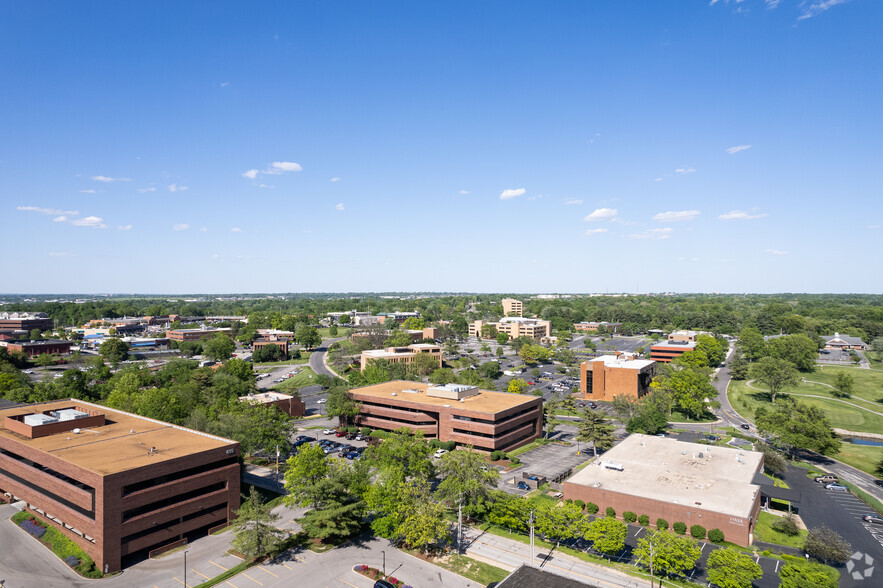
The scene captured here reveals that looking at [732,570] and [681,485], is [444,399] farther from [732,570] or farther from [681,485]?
[732,570]

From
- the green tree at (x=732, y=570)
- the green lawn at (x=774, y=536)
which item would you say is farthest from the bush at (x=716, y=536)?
the green tree at (x=732, y=570)

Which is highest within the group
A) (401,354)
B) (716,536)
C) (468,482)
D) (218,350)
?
(401,354)

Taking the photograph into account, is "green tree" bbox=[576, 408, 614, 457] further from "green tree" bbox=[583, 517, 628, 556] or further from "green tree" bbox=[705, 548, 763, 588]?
"green tree" bbox=[705, 548, 763, 588]

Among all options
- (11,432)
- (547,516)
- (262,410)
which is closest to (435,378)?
(262,410)

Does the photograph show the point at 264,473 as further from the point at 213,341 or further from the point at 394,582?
the point at 213,341

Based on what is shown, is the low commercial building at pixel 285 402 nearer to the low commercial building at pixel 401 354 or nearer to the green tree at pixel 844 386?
the low commercial building at pixel 401 354

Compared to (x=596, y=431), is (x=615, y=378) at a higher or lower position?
higher

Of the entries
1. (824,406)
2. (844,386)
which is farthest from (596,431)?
(844,386)

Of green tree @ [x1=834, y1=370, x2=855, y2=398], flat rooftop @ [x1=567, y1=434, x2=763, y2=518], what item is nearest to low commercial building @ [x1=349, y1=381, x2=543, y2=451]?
flat rooftop @ [x1=567, y1=434, x2=763, y2=518]
